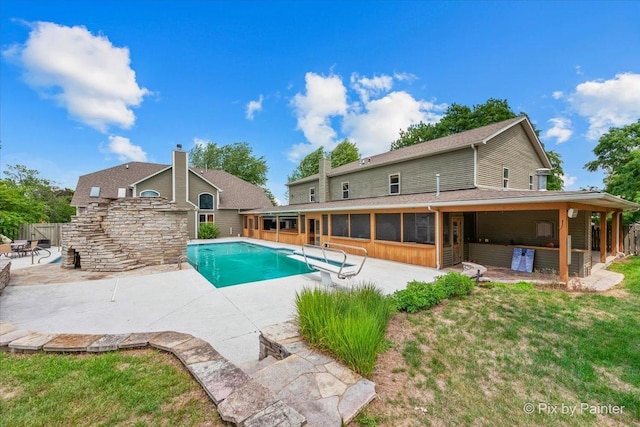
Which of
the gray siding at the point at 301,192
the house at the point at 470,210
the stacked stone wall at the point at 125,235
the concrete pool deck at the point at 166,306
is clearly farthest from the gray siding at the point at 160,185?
the concrete pool deck at the point at 166,306

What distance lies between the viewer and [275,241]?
70.8ft

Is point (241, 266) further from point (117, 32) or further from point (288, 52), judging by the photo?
point (288, 52)

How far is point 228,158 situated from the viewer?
41.3m

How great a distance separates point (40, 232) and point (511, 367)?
26.3m

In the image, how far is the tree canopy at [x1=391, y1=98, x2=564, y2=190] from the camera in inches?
1011

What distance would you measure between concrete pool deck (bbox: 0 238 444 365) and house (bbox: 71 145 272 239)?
15693 millimetres

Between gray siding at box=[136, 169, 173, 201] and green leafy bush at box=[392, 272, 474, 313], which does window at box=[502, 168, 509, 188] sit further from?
gray siding at box=[136, 169, 173, 201]

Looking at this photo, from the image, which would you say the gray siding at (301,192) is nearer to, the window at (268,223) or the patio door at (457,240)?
the window at (268,223)

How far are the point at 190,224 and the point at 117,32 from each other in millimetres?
15307

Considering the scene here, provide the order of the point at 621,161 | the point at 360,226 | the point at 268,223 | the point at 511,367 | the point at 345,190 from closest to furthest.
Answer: the point at 511,367, the point at 360,226, the point at 345,190, the point at 621,161, the point at 268,223

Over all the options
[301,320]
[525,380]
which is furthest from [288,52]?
[525,380]

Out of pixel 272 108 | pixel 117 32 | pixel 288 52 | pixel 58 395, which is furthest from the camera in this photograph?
pixel 272 108

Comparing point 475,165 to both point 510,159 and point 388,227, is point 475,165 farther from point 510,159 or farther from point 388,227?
point 388,227

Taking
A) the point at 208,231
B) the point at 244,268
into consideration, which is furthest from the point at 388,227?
the point at 208,231
